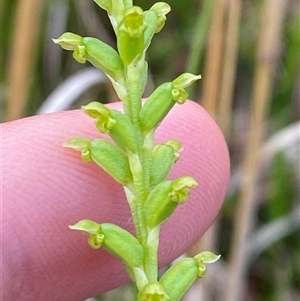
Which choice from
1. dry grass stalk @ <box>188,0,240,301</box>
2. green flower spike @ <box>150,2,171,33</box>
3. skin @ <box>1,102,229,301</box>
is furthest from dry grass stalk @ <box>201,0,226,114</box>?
green flower spike @ <box>150,2,171,33</box>

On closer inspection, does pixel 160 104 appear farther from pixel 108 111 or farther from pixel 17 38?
pixel 17 38

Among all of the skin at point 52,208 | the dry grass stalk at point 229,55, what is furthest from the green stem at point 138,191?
the dry grass stalk at point 229,55

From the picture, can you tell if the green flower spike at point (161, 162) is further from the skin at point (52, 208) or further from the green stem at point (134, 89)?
the skin at point (52, 208)

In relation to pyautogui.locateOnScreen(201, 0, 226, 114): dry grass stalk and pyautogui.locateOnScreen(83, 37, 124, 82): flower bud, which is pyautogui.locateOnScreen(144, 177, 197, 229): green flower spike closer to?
pyautogui.locateOnScreen(83, 37, 124, 82): flower bud

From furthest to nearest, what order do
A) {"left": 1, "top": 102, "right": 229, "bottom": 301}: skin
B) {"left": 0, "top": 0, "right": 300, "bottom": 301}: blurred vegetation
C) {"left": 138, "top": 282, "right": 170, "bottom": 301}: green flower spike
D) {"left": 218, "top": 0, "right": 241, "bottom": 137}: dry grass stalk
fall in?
{"left": 0, "top": 0, "right": 300, "bottom": 301}: blurred vegetation → {"left": 218, "top": 0, "right": 241, "bottom": 137}: dry grass stalk → {"left": 1, "top": 102, "right": 229, "bottom": 301}: skin → {"left": 138, "top": 282, "right": 170, "bottom": 301}: green flower spike

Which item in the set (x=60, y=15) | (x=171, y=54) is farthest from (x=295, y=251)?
(x=60, y=15)

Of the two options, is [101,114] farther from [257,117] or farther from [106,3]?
[257,117]

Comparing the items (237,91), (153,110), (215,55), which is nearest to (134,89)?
(153,110)
